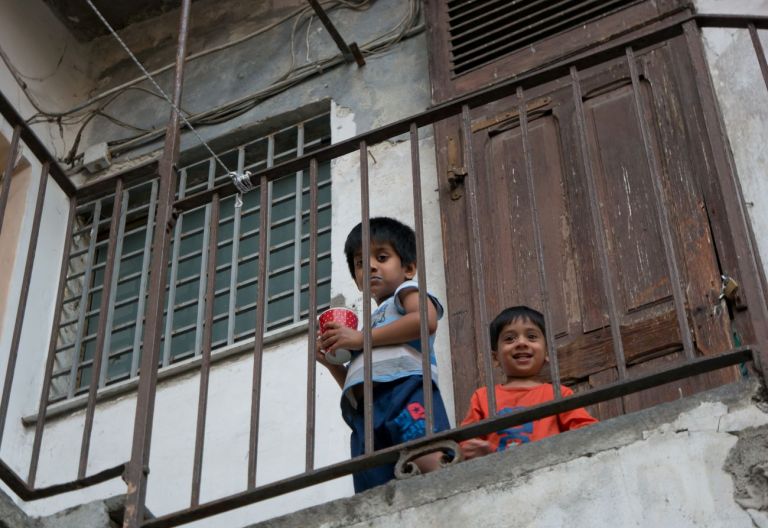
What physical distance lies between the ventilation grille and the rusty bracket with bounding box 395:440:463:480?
2908mm

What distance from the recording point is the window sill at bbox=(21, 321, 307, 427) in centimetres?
568

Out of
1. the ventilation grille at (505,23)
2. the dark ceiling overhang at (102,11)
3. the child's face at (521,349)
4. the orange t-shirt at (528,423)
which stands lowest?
the orange t-shirt at (528,423)

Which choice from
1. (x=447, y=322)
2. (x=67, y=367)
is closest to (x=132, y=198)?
(x=67, y=367)

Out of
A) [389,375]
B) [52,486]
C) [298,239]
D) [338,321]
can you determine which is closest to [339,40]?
[298,239]

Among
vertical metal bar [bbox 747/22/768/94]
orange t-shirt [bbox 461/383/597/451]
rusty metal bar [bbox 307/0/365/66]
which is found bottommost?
orange t-shirt [bbox 461/383/597/451]

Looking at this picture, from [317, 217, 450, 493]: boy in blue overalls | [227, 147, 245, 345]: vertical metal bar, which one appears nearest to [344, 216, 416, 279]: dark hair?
[317, 217, 450, 493]: boy in blue overalls

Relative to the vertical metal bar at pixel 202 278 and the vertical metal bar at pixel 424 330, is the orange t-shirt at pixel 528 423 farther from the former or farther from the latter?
the vertical metal bar at pixel 202 278

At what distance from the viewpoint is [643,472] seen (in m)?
3.33

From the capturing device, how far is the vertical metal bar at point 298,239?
19.7 ft

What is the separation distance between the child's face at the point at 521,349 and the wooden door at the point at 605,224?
0.31 m

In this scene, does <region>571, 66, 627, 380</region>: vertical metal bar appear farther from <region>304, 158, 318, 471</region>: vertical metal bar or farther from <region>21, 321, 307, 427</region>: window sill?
<region>21, 321, 307, 427</region>: window sill

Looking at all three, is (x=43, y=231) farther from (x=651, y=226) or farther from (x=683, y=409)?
(x=683, y=409)

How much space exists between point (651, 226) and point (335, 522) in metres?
1.97

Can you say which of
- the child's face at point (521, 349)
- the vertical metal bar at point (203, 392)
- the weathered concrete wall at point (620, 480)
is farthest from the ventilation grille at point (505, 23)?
the weathered concrete wall at point (620, 480)
